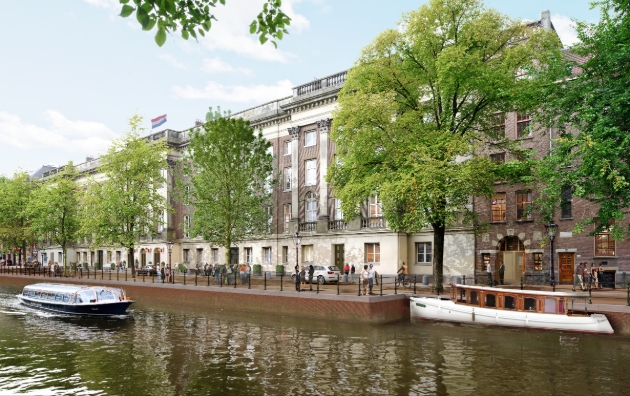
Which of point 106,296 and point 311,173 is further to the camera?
point 311,173

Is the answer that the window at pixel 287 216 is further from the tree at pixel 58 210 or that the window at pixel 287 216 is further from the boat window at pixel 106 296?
the tree at pixel 58 210

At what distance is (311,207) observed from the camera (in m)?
49.6

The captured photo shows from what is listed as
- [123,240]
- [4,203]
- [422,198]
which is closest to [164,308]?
[123,240]

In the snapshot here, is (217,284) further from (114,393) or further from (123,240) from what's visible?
(114,393)

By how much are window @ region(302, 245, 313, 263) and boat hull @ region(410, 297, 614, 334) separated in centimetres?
2160

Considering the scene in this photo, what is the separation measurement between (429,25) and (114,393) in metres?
25.4

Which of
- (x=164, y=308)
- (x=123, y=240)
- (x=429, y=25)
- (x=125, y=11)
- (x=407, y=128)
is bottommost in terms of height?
(x=164, y=308)

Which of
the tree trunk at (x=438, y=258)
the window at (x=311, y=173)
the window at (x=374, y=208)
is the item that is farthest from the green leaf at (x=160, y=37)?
the window at (x=311, y=173)

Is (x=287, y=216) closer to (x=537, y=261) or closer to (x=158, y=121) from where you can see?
(x=537, y=261)

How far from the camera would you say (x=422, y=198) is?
28.0 meters

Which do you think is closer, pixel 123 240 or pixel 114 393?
pixel 114 393

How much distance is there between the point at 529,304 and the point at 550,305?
95cm

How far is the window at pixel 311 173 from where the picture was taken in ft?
162

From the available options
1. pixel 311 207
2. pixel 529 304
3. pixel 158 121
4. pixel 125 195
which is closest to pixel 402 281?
pixel 529 304
